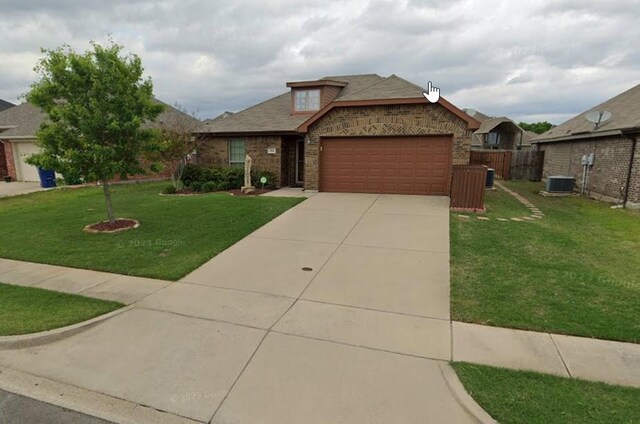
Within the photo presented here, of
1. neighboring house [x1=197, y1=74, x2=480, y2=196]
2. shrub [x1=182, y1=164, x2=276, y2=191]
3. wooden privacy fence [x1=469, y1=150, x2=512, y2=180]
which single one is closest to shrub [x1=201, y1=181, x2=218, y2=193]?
shrub [x1=182, y1=164, x2=276, y2=191]

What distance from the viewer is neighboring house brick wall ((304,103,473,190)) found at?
40.7 ft

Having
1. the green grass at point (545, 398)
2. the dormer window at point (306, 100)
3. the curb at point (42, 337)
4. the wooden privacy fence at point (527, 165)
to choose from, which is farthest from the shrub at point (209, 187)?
the wooden privacy fence at point (527, 165)

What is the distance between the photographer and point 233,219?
943 centimetres

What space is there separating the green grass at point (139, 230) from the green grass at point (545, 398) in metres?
4.59

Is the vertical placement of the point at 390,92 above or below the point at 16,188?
above

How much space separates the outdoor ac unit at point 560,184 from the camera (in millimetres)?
15062

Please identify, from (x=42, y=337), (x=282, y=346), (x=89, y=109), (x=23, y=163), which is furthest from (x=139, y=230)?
(x=23, y=163)

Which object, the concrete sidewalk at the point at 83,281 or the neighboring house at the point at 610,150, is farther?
the neighboring house at the point at 610,150

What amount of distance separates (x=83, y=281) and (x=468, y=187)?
9.77 m

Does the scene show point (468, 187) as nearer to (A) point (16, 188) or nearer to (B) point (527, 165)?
(B) point (527, 165)

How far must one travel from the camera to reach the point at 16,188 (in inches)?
695

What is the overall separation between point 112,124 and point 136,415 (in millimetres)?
6587

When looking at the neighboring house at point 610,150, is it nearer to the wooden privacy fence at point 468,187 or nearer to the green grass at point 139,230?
the wooden privacy fence at point 468,187

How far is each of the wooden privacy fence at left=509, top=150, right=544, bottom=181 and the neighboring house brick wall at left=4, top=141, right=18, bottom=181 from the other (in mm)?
31127
